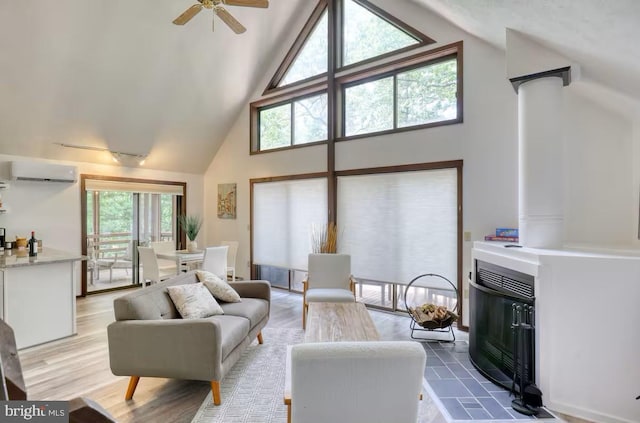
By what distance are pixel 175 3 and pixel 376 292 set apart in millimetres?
4722

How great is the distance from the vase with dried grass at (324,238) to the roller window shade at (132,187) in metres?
3.15

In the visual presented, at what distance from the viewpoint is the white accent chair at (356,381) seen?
136 centimetres

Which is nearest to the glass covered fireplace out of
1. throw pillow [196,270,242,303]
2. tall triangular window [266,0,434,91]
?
throw pillow [196,270,242,303]

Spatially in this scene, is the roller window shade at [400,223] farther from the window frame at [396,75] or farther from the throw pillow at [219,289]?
the throw pillow at [219,289]

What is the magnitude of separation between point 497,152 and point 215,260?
159 inches

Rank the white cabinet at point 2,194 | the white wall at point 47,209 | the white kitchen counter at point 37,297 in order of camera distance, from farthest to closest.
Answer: the white wall at point 47,209 → the white cabinet at point 2,194 → the white kitchen counter at point 37,297

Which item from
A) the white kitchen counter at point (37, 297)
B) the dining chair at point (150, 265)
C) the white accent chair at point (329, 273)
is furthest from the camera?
the dining chair at point (150, 265)

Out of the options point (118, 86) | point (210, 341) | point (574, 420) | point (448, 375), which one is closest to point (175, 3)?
point (118, 86)

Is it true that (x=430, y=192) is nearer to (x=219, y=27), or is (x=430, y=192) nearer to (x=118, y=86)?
(x=219, y=27)

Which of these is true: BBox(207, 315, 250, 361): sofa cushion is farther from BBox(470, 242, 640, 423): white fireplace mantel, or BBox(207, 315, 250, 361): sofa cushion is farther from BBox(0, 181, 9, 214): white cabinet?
BBox(0, 181, 9, 214): white cabinet

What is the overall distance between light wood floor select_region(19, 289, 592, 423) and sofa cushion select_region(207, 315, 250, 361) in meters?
0.39

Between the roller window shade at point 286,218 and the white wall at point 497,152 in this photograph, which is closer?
the white wall at point 497,152

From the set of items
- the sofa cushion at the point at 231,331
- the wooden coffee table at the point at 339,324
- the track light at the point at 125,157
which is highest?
the track light at the point at 125,157

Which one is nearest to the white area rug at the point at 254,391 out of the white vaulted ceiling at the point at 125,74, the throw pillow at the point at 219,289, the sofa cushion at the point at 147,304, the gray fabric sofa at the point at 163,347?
the gray fabric sofa at the point at 163,347
